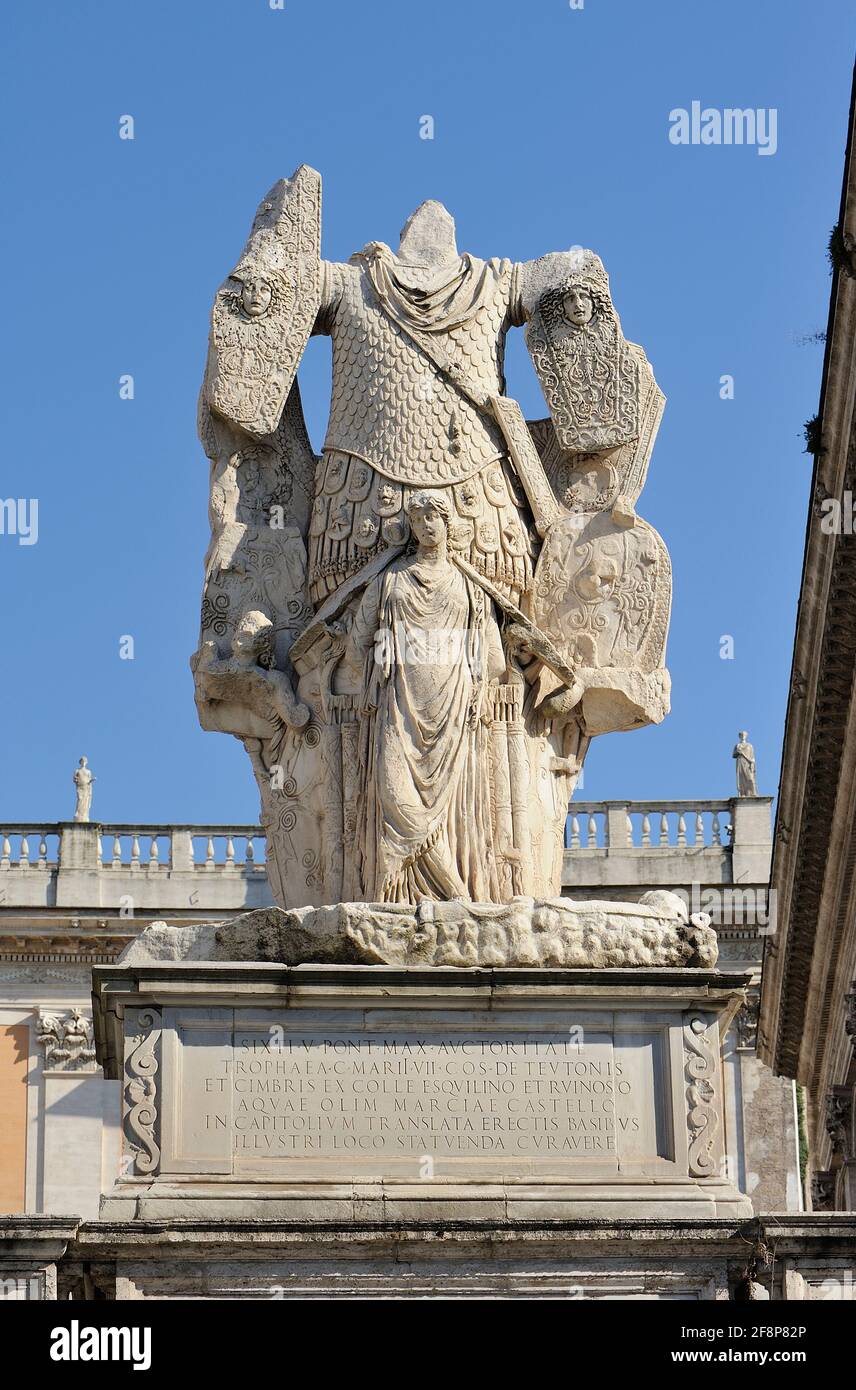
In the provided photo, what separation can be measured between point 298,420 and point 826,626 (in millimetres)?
8003

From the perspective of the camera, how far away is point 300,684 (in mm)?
19031

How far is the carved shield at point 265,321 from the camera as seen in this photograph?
19.5 metres

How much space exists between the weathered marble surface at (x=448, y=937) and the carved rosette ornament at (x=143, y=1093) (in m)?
0.49

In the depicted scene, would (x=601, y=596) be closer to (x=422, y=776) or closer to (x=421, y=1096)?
(x=422, y=776)

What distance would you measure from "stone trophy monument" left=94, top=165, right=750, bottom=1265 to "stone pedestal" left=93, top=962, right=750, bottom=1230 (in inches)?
0.7

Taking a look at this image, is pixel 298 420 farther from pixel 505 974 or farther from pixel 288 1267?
pixel 288 1267

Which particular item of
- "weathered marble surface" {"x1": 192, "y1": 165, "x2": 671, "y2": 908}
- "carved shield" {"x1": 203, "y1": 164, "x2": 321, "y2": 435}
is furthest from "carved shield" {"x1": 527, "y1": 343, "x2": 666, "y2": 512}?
"carved shield" {"x1": 203, "y1": 164, "x2": 321, "y2": 435}

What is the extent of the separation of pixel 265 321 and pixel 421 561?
2.06 metres

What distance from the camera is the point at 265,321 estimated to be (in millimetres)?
19547

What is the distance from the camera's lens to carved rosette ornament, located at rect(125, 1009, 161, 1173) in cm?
1666

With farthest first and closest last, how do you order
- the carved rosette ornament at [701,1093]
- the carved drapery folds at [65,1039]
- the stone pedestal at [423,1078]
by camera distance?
the carved drapery folds at [65,1039] < the carved rosette ornament at [701,1093] < the stone pedestal at [423,1078]

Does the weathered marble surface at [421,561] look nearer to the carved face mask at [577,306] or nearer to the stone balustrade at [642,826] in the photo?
the carved face mask at [577,306]

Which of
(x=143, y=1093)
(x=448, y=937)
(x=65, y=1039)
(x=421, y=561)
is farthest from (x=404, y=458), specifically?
(x=65, y=1039)

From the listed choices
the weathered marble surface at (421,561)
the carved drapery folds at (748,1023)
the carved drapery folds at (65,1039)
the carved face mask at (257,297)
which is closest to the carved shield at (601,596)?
the weathered marble surface at (421,561)
